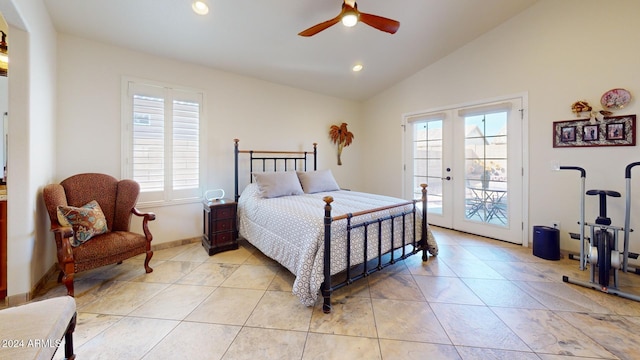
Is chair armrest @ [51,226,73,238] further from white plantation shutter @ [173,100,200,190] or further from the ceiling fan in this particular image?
the ceiling fan

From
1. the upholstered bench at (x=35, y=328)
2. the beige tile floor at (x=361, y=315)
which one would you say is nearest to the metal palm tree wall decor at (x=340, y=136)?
the beige tile floor at (x=361, y=315)

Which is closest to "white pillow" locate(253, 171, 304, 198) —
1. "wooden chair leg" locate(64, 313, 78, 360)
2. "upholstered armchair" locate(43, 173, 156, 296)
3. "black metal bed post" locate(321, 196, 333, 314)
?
"upholstered armchair" locate(43, 173, 156, 296)

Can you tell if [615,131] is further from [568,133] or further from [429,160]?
[429,160]

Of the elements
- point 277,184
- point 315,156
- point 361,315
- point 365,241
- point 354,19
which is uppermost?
point 354,19

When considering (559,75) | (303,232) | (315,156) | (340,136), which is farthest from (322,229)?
(559,75)

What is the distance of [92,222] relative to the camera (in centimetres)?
246

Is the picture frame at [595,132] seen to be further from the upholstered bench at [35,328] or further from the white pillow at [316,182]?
the upholstered bench at [35,328]

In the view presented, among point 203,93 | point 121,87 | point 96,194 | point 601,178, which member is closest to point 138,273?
point 96,194

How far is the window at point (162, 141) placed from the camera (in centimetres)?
316

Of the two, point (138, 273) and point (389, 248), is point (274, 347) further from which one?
point (138, 273)

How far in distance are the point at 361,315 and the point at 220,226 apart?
84.2 inches

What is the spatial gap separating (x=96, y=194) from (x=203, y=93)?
1.82m

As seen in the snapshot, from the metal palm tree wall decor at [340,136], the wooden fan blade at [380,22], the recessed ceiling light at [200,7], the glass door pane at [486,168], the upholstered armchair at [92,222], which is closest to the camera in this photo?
the upholstered armchair at [92,222]

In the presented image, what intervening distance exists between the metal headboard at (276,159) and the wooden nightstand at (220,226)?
21.3 inches
